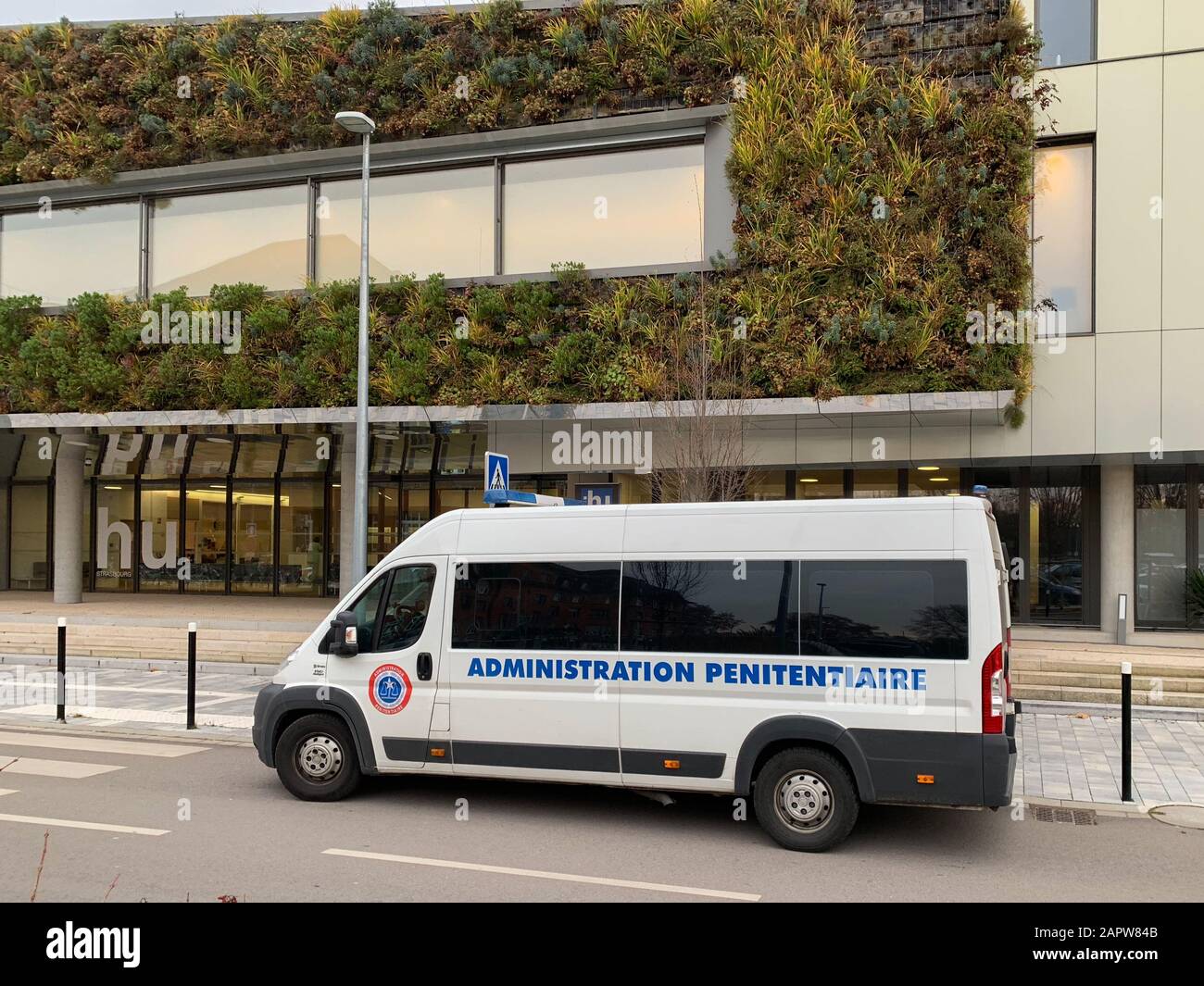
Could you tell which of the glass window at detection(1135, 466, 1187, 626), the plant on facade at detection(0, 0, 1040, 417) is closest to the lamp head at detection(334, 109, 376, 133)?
the plant on facade at detection(0, 0, 1040, 417)

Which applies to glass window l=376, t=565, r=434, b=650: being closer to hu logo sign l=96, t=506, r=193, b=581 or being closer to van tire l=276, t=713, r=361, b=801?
van tire l=276, t=713, r=361, b=801

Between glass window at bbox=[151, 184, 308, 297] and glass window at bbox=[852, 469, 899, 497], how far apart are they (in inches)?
443

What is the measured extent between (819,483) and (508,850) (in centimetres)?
1329

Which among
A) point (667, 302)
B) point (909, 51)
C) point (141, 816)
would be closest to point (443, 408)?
point (667, 302)

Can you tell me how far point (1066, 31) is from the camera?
16953 mm

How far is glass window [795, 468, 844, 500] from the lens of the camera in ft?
61.5

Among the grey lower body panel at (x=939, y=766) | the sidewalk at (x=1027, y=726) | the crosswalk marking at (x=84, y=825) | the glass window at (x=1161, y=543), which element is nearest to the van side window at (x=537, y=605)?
the grey lower body panel at (x=939, y=766)

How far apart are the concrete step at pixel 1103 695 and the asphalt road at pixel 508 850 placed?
580cm

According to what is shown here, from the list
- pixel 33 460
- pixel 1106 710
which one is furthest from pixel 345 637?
pixel 33 460

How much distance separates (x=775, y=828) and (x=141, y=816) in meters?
4.76

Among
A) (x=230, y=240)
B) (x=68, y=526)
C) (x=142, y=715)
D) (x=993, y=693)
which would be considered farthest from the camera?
(x=68, y=526)

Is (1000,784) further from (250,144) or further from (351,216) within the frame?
(250,144)

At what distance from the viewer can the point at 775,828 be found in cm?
706

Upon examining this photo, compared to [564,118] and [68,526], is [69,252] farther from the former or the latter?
[564,118]
